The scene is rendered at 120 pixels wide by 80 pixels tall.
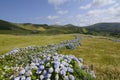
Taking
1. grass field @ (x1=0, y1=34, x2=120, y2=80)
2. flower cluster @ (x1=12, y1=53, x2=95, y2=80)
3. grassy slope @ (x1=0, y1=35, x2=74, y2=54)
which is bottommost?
grassy slope @ (x1=0, y1=35, x2=74, y2=54)

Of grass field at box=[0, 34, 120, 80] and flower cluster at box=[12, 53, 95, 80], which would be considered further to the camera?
grass field at box=[0, 34, 120, 80]

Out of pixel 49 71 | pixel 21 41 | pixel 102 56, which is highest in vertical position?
pixel 49 71

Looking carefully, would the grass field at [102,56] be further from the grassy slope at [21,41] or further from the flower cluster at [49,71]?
the grassy slope at [21,41]

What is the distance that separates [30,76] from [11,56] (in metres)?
8.64

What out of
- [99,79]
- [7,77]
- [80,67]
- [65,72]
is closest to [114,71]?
[99,79]

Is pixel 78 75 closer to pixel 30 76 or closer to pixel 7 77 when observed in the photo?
pixel 30 76

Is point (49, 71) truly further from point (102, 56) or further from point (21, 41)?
point (21, 41)

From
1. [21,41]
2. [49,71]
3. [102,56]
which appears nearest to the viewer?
[49,71]

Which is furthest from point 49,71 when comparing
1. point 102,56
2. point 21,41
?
point 21,41

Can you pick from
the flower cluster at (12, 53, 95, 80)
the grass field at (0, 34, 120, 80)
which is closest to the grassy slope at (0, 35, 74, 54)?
the grass field at (0, 34, 120, 80)

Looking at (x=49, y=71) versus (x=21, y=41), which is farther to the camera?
(x=21, y=41)

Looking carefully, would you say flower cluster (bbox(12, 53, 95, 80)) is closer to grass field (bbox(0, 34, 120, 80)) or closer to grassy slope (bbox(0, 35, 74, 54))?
grass field (bbox(0, 34, 120, 80))

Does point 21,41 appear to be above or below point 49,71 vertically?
below

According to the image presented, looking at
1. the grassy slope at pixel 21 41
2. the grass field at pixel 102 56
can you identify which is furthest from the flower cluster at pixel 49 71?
the grassy slope at pixel 21 41
